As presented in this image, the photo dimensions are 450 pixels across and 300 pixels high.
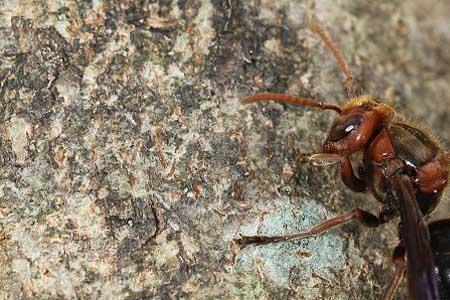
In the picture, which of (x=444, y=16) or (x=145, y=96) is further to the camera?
(x=444, y=16)

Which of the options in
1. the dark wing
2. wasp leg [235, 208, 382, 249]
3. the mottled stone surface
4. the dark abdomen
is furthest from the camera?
the dark abdomen

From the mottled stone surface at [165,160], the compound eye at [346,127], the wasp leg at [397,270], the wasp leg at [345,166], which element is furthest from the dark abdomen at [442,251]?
the compound eye at [346,127]

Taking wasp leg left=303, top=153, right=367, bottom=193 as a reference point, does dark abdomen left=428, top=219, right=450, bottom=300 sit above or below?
below

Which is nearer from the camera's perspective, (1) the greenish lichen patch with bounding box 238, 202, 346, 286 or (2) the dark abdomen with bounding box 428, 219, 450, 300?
(1) the greenish lichen patch with bounding box 238, 202, 346, 286

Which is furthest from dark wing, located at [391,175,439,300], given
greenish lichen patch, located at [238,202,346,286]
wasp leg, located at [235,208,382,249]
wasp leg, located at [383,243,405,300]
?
greenish lichen patch, located at [238,202,346,286]

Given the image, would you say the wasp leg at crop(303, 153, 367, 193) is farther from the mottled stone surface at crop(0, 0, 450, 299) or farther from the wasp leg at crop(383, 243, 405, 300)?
the wasp leg at crop(383, 243, 405, 300)

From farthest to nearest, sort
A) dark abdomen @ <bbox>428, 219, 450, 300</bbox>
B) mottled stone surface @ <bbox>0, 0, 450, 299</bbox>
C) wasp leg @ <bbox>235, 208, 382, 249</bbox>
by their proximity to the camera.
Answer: dark abdomen @ <bbox>428, 219, 450, 300</bbox> < wasp leg @ <bbox>235, 208, 382, 249</bbox> < mottled stone surface @ <bbox>0, 0, 450, 299</bbox>

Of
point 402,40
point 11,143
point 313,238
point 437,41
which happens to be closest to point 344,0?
point 402,40

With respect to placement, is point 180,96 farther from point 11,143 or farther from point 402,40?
point 402,40
